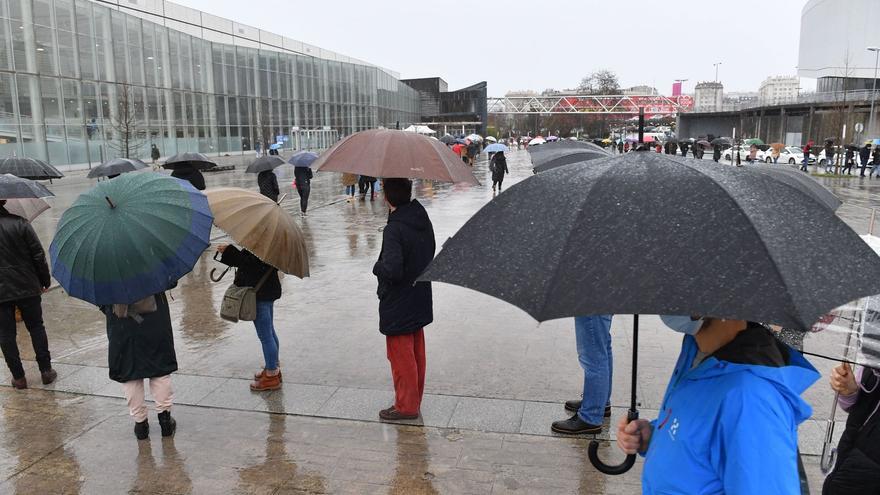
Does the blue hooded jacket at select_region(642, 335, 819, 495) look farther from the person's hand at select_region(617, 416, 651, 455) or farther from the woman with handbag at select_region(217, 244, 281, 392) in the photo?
the woman with handbag at select_region(217, 244, 281, 392)

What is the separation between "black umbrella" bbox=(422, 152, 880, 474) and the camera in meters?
1.65

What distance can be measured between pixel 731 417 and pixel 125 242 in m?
3.64

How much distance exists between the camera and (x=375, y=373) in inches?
238

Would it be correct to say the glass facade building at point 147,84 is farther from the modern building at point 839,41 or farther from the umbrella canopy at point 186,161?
the modern building at point 839,41

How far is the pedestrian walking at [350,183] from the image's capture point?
17.8 m

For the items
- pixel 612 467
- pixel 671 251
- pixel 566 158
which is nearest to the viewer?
pixel 671 251

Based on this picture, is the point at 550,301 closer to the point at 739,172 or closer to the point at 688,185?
the point at 688,185

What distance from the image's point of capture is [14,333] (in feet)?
19.1

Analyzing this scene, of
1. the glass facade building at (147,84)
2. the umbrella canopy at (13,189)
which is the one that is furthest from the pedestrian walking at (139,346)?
the glass facade building at (147,84)

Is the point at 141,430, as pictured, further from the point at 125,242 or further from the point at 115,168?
the point at 115,168

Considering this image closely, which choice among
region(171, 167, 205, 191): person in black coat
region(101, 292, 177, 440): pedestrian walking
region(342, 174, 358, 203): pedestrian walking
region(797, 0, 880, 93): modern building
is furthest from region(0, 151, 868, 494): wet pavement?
region(797, 0, 880, 93): modern building

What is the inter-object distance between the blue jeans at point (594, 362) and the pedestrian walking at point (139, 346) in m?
3.07

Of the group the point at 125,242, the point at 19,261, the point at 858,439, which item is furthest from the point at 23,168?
the point at 858,439

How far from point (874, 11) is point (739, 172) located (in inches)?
4698
